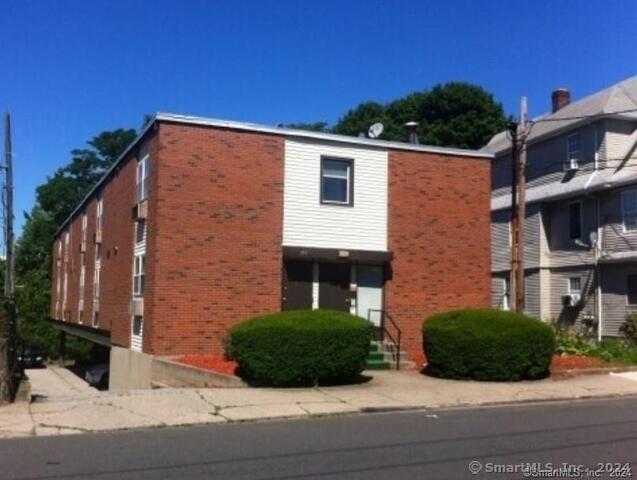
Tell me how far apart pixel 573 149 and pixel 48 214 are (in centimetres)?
4590

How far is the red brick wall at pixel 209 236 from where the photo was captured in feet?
60.3

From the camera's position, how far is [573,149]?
31.1 m

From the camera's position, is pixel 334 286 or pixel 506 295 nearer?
pixel 334 286

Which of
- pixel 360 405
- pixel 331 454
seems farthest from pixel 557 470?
pixel 360 405

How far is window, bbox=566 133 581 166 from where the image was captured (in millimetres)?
30617

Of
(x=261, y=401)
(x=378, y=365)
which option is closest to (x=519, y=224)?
(x=378, y=365)

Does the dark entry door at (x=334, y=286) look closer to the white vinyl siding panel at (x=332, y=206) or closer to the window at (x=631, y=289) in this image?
the white vinyl siding panel at (x=332, y=206)

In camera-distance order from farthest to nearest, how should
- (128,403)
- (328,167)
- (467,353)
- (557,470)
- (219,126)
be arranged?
(328,167)
(219,126)
(467,353)
(128,403)
(557,470)

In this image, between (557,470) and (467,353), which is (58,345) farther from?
(557,470)

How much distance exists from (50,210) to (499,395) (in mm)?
55261

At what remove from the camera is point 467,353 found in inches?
656

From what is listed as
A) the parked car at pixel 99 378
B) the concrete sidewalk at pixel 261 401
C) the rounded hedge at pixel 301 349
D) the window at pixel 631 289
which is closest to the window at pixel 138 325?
the rounded hedge at pixel 301 349

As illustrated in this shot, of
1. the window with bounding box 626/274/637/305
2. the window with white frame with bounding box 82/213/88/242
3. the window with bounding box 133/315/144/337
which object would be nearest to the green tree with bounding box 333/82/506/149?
the window with white frame with bounding box 82/213/88/242

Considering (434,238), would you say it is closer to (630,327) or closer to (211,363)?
(211,363)
